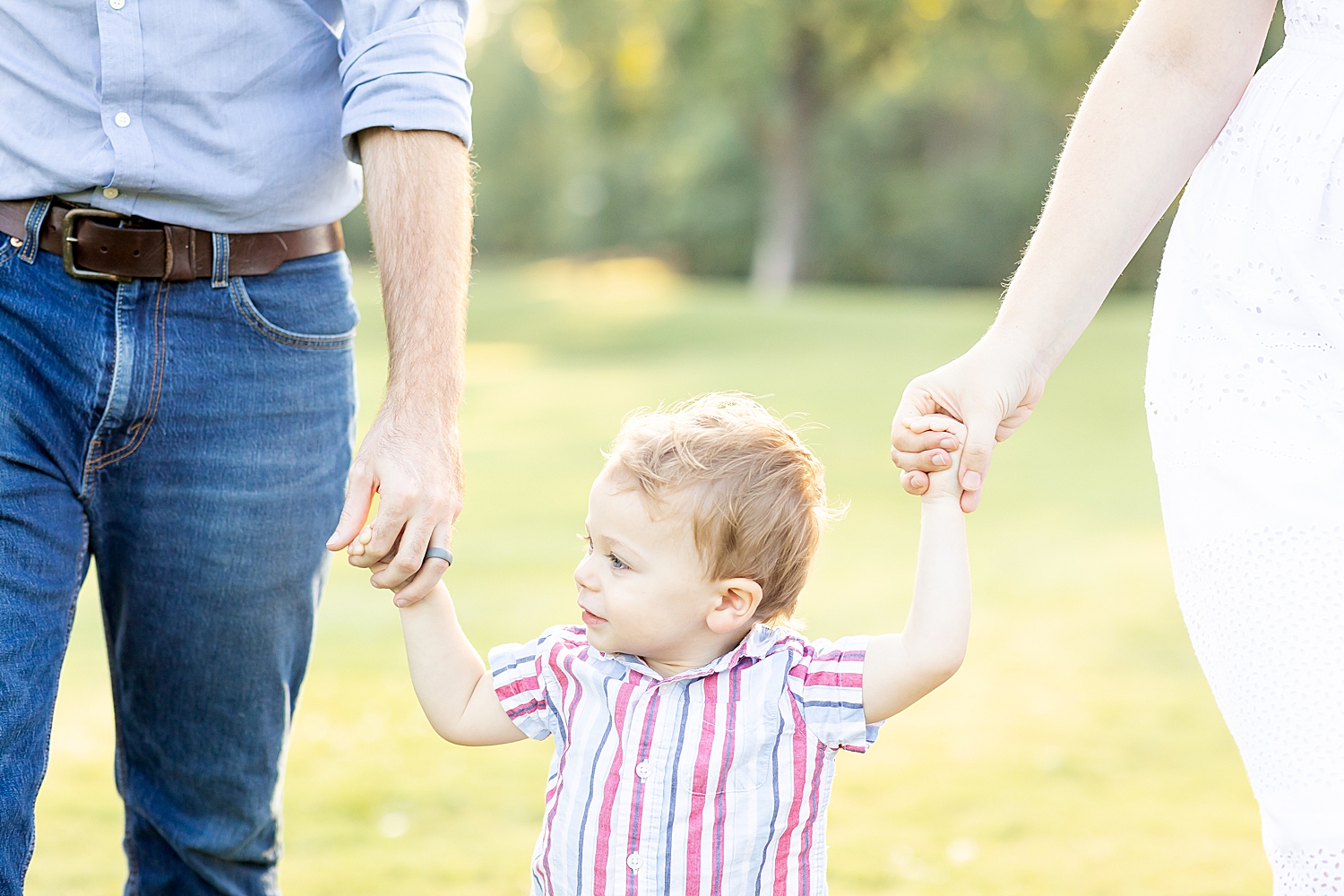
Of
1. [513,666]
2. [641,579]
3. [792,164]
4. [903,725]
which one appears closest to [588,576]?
[641,579]

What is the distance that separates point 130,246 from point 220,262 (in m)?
0.14

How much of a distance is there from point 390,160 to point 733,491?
2.53ft

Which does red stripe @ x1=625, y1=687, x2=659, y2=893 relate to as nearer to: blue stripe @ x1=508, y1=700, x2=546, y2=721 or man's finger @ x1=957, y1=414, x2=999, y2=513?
blue stripe @ x1=508, y1=700, x2=546, y2=721

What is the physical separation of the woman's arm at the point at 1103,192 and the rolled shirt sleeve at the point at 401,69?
0.89 m

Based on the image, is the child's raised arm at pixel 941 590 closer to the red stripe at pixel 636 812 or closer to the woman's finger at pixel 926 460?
the woman's finger at pixel 926 460

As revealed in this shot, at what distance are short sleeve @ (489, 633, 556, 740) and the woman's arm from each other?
0.60 meters

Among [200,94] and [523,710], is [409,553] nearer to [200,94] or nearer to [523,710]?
[523,710]

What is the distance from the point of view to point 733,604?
6.20ft

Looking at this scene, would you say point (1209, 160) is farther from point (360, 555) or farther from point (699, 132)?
point (699, 132)

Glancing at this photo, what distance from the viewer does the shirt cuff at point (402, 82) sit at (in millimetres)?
2080

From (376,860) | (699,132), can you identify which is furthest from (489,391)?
(699,132)

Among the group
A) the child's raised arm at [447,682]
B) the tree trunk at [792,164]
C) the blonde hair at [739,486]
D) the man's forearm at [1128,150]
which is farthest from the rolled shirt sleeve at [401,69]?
the tree trunk at [792,164]

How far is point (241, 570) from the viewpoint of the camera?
7.53ft

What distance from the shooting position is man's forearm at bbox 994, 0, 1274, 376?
1.72 m
